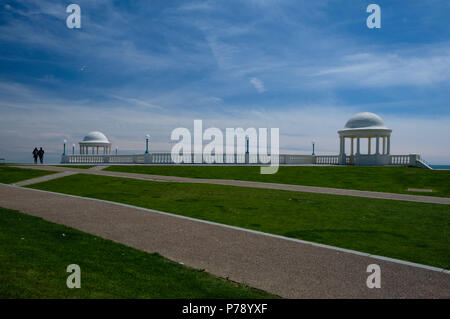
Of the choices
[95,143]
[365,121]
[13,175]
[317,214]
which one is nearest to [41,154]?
[95,143]

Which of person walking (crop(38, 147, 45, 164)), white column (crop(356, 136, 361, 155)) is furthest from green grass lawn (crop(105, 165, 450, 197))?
person walking (crop(38, 147, 45, 164))

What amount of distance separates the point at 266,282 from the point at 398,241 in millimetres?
4262

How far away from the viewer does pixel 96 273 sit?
203 inches

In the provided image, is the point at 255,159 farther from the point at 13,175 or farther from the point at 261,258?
the point at 261,258

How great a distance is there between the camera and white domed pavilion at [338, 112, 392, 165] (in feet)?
115

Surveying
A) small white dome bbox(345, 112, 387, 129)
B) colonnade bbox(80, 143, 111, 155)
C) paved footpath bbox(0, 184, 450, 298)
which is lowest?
paved footpath bbox(0, 184, 450, 298)

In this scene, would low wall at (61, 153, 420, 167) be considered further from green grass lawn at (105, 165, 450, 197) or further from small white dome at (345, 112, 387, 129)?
green grass lawn at (105, 165, 450, 197)

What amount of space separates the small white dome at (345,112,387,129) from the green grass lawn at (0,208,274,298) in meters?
34.4

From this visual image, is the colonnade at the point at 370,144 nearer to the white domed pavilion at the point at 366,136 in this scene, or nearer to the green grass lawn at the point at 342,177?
the white domed pavilion at the point at 366,136

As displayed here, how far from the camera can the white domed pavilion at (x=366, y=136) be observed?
35.1 m

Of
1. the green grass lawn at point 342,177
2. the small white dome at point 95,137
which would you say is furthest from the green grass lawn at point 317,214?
the small white dome at point 95,137

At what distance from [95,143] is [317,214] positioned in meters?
45.5
